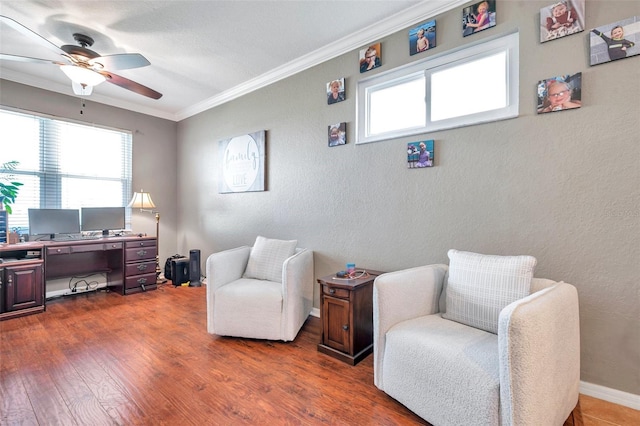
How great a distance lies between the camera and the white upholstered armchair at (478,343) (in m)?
1.17

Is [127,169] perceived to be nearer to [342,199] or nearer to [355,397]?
[342,199]

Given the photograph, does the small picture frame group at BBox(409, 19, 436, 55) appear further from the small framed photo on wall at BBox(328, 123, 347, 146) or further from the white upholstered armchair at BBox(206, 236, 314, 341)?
the white upholstered armchair at BBox(206, 236, 314, 341)

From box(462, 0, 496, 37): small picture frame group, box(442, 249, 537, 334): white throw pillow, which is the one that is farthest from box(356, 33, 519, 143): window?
box(442, 249, 537, 334): white throw pillow

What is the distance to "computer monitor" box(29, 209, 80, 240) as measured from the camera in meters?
3.47

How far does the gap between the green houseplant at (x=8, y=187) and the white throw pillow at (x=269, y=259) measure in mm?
2882

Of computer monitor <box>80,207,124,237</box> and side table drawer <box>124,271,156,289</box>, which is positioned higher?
computer monitor <box>80,207,124,237</box>

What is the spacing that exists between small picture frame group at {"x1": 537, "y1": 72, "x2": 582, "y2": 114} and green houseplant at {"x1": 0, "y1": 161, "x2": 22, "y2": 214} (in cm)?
516

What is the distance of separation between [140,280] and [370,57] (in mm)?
4016

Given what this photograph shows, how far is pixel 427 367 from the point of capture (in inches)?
57.7

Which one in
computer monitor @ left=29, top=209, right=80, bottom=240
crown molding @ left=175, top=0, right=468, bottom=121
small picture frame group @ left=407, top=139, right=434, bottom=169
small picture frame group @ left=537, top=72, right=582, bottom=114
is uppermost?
crown molding @ left=175, top=0, right=468, bottom=121

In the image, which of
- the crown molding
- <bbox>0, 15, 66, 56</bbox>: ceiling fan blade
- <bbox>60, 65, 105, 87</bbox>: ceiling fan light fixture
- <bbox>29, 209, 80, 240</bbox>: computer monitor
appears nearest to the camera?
<bbox>0, 15, 66, 56</bbox>: ceiling fan blade

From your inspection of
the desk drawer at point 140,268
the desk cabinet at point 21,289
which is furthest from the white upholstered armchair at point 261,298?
the desk cabinet at point 21,289

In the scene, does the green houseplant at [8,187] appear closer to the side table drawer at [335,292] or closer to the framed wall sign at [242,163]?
the framed wall sign at [242,163]

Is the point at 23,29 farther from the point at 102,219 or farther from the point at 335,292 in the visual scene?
the point at 335,292
